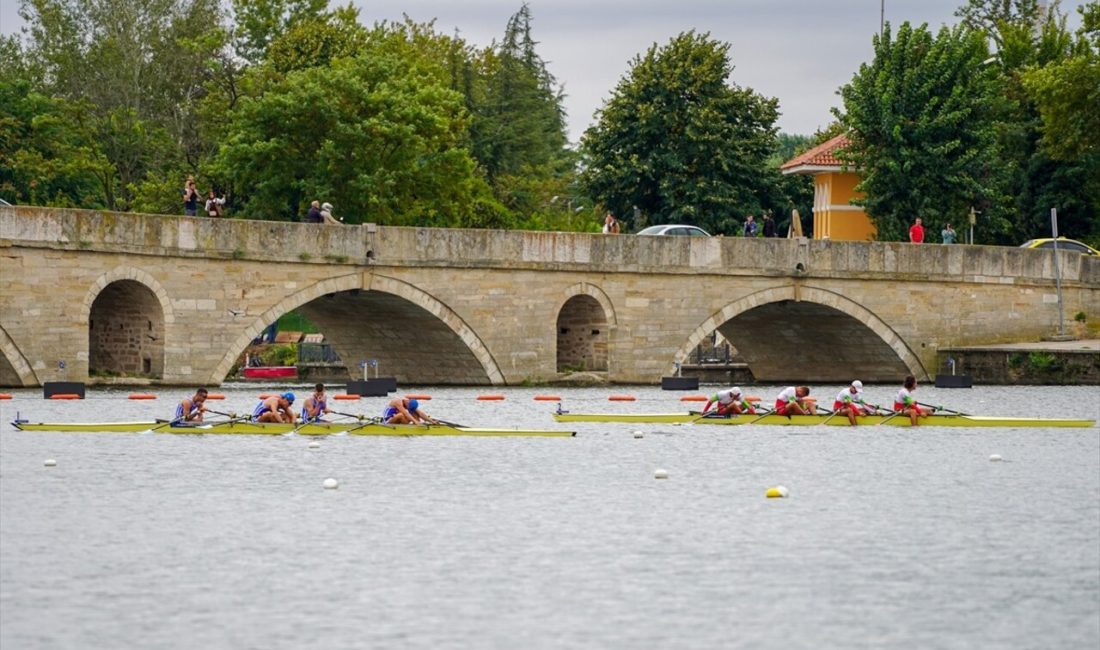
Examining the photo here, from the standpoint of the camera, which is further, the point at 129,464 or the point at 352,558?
the point at 129,464

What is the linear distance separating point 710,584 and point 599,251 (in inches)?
1212

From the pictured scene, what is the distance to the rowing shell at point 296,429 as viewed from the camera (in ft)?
130

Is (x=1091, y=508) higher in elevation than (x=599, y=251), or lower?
lower

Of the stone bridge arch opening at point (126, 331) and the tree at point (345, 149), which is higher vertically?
the tree at point (345, 149)

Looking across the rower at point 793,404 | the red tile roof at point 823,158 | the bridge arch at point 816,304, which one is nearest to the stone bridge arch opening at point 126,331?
the bridge arch at point 816,304

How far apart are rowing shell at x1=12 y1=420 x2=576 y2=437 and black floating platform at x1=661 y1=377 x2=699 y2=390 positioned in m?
14.3

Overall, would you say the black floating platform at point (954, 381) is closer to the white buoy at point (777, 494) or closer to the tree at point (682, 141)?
the tree at point (682, 141)

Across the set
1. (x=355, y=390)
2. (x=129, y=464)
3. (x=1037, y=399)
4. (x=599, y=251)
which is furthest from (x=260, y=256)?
(x=1037, y=399)

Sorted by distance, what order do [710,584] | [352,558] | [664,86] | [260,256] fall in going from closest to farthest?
1. [710,584]
2. [352,558]
3. [260,256]
4. [664,86]

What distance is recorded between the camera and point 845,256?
58.8 metres

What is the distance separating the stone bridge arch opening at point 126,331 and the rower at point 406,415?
11718 millimetres

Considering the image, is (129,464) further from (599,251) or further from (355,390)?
(599,251)

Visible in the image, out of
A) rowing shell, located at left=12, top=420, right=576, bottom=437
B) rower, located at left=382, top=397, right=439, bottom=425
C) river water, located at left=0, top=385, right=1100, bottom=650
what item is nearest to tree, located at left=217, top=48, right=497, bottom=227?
river water, located at left=0, top=385, right=1100, bottom=650

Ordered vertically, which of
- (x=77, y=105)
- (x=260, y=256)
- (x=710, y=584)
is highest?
(x=77, y=105)
